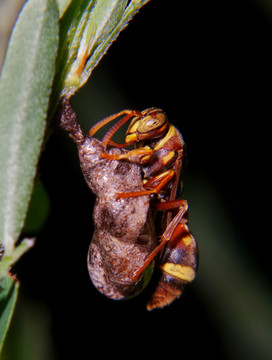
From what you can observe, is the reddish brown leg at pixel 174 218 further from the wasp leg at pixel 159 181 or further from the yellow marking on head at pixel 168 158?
the yellow marking on head at pixel 168 158

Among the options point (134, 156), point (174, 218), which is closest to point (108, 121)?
point (134, 156)

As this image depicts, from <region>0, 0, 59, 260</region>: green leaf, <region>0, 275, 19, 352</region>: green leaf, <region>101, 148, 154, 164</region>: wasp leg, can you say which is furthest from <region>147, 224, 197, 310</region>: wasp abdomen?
<region>0, 0, 59, 260</region>: green leaf

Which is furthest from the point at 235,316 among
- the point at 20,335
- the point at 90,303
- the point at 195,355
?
the point at 20,335

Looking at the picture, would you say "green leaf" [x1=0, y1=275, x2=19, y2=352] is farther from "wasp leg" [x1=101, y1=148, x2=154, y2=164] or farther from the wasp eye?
the wasp eye

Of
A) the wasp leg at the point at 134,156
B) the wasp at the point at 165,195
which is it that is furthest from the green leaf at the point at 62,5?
the wasp at the point at 165,195

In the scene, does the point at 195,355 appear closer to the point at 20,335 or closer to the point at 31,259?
the point at 31,259
